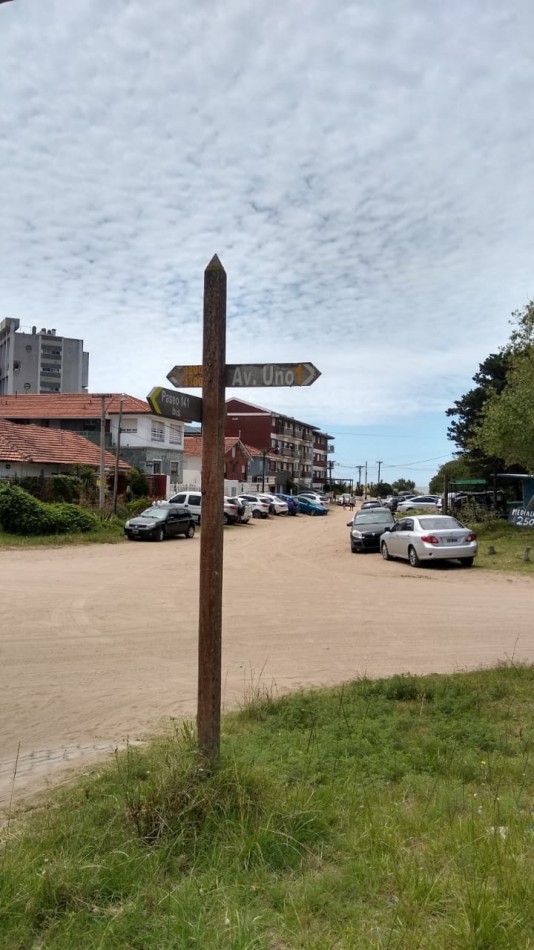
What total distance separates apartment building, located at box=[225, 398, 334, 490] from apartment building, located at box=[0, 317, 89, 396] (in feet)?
78.4

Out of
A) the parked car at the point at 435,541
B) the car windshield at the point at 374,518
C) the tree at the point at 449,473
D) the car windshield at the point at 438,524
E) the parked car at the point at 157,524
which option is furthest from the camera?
the tree at the point at 449,473

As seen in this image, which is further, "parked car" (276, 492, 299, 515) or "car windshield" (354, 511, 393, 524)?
"parked car" (276, 492, 299, 515)

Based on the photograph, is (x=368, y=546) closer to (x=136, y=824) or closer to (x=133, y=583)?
(x=133, y=583)

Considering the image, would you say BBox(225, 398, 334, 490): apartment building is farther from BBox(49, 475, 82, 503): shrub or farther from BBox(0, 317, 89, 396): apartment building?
BBox(49, 475, 82, 503): shrub

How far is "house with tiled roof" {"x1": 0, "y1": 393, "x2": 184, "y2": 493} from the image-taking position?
5062 centimetres

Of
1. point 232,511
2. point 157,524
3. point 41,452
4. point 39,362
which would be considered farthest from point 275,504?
point 39,362

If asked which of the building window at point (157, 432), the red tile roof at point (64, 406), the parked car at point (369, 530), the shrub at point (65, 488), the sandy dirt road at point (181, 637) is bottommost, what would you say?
the sandy dirt road at point (181, 637)

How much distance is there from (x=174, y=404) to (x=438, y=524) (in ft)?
50.6

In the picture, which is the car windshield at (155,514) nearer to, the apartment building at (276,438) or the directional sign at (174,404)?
the directional sign at (174,404)

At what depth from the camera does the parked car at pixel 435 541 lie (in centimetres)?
1755

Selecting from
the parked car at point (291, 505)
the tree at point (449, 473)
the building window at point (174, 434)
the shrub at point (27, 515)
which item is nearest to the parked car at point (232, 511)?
the shrub at point (27, 515)

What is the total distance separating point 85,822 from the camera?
3.54 m

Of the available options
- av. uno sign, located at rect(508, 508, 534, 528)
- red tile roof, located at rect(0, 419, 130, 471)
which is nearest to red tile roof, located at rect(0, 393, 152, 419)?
red tile roof, located at rect(0, 419, 130, 471)

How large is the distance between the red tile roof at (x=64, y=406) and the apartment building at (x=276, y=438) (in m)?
34.7
